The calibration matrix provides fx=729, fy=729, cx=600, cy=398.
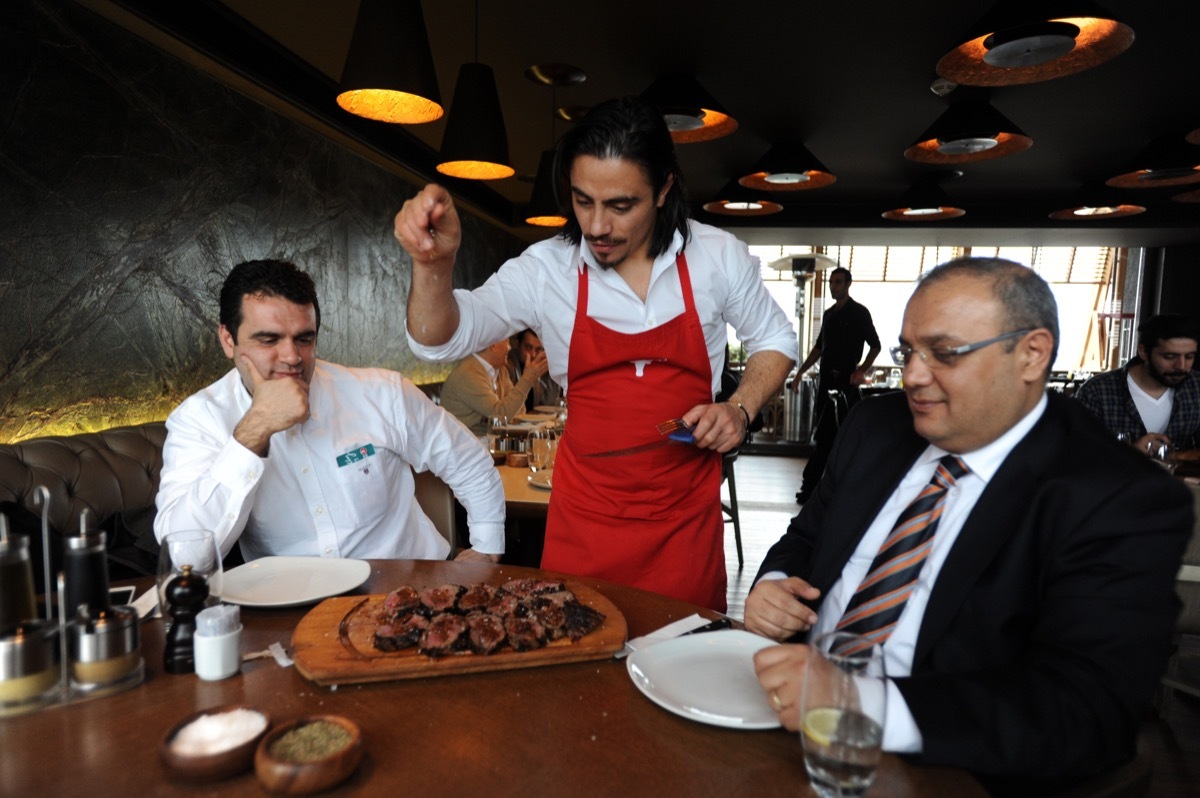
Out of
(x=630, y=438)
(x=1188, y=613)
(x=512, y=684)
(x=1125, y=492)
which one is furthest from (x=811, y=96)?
(x=512, y=684)

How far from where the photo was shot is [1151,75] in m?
5.50

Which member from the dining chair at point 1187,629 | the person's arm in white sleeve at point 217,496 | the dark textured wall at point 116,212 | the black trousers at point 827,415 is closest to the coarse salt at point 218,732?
the person's arm in white sleeve at point 217,496

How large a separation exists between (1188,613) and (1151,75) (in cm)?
473

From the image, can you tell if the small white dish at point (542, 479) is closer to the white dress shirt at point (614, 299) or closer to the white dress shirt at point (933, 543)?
the white dress shirt at point (614, 299)

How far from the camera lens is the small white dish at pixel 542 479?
2.90m

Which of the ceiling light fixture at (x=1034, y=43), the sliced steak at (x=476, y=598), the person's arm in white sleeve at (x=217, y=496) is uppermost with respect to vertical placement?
the ceiling light fixture at (x=1034, y=43)

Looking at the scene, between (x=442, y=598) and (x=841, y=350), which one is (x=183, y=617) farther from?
(x=841, y=350)

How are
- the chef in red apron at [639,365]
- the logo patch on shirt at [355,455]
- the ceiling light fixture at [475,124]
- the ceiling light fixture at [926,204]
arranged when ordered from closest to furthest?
the chef in red apron at [639,365]
the logo patch on shirt at [355,455]
the ceiling light fixture at [475,124]
the ceiling light fixture at [926,204]

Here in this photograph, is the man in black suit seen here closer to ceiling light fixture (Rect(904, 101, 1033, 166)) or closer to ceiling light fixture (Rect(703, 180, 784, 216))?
ceiling light fixture (Rect(904, 101, 1033, 166))

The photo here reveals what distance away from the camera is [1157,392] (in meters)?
4.45

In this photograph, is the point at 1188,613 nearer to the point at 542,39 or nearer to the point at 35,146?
the point at 542,39

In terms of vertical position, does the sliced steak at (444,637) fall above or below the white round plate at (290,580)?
above

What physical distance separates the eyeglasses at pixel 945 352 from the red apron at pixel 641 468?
2.30 feet

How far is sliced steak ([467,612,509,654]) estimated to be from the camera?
1.15 m
